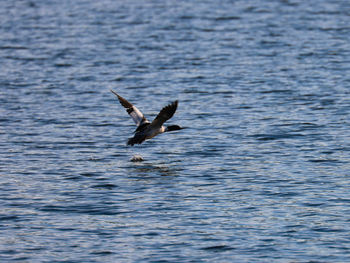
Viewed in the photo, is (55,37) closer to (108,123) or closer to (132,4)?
(132,4)

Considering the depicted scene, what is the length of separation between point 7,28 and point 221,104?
2206 centimetres

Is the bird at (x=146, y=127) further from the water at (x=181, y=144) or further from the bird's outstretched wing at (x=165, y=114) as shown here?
the water at (x=181, y=144)

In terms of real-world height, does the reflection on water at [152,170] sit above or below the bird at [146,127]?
below

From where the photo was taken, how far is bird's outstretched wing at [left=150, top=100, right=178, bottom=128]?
18.2m

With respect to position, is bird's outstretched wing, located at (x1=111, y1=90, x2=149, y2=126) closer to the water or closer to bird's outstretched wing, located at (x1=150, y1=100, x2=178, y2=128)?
bird's outstretched wing, located at (x1=150, y1=100, x2=178, y2=128)

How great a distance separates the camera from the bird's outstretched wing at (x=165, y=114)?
18.2m

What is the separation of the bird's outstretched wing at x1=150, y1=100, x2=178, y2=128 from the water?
97cm

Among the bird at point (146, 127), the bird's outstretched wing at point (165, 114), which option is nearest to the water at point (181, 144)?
the bird at point (146, 127)

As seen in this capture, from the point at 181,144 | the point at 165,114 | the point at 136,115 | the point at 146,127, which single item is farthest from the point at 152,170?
the point at 181,144

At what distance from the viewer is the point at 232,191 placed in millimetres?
16922

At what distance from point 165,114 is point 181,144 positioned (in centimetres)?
317

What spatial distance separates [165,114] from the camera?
736 inches

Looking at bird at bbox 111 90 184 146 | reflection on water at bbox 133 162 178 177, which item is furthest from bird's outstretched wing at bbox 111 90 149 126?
reflection on water at bbox 133 162 178 177

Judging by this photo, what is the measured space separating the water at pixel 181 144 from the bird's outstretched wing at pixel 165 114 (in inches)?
38.2
